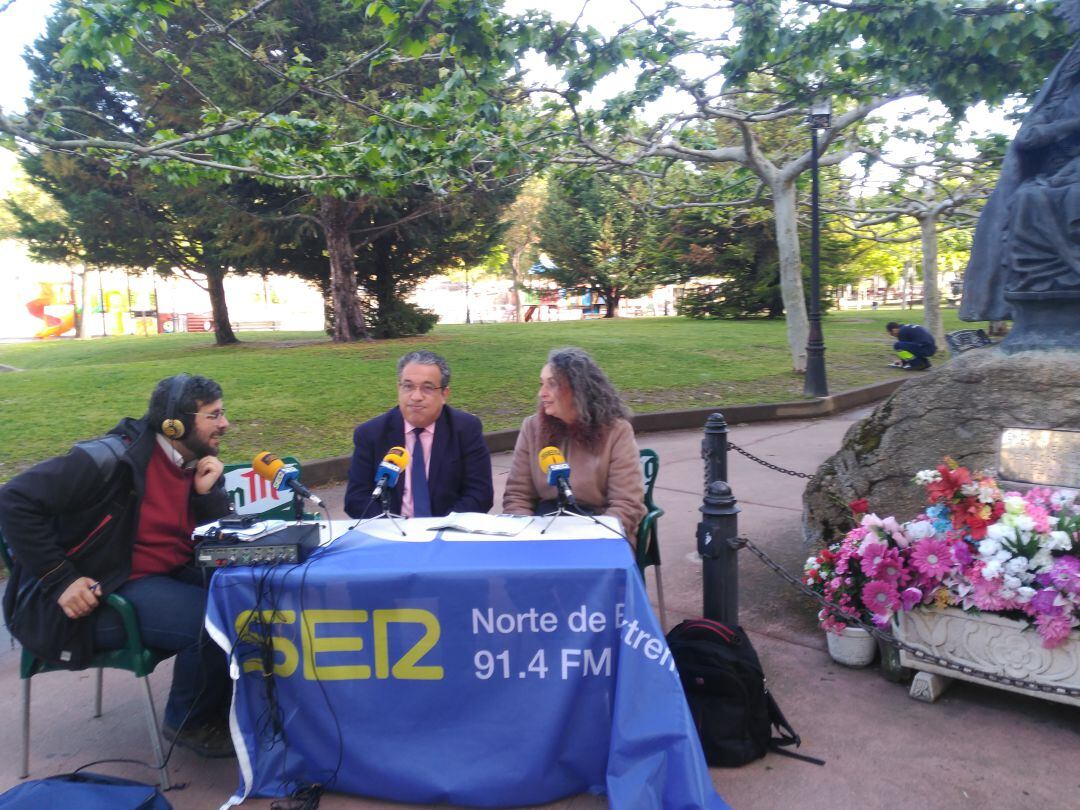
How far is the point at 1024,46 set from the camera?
652 cm

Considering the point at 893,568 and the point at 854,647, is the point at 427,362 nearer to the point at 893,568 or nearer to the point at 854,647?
the point at 893,568

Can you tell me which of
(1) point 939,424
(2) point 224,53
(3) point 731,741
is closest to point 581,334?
(2) point 224,53

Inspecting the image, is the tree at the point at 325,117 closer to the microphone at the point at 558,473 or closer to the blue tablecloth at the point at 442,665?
the microphone at the point at 558,473

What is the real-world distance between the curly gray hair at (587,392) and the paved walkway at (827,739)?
145 centimetres

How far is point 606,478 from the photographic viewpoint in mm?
4117

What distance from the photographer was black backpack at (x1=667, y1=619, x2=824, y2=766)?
3135 millimetres

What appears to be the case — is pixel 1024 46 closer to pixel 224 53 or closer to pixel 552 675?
pixel 552 675

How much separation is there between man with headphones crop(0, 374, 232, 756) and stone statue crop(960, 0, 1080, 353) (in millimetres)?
4568

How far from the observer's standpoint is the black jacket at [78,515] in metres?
2.95

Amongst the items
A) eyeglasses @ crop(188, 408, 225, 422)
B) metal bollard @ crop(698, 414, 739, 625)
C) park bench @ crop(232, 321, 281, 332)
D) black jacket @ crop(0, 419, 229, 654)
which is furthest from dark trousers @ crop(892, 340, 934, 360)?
park bench @ crop(232, 321, 281, 332)

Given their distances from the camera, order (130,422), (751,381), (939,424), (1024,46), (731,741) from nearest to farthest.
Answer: (731,741), (130,422), (939,424), (1024,46), (751,381)

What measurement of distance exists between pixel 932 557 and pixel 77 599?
3598 mm

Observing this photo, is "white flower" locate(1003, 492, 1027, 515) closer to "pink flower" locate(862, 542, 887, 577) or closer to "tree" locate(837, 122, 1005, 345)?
"pink flower" locate(862, 542, 887, 577)

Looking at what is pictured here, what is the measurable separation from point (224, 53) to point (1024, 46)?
15.2m
